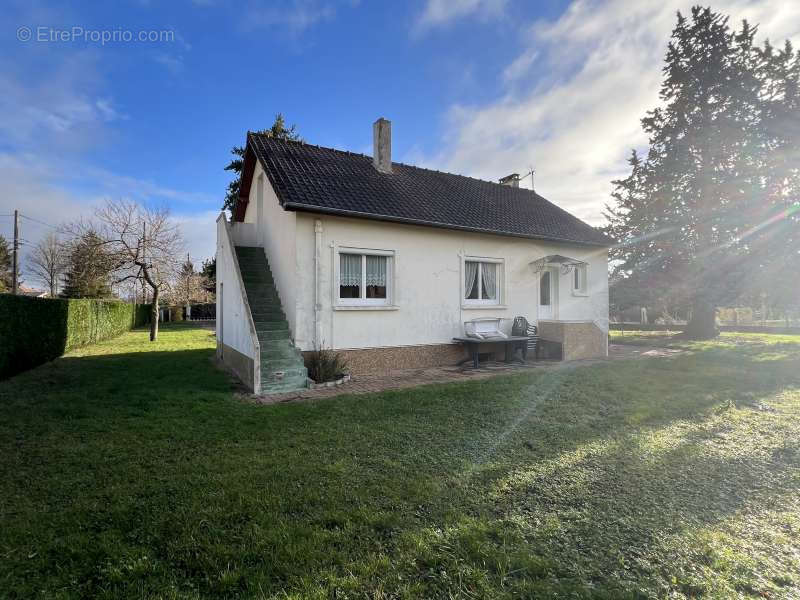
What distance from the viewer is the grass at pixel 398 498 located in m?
2.38

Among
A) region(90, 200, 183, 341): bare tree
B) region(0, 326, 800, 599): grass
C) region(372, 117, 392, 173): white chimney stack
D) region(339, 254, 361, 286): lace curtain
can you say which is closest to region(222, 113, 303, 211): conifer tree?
region(90, 200, 183, 341): bare tree

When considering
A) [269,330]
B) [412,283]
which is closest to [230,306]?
[269,330]

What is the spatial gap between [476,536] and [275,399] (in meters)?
5.11

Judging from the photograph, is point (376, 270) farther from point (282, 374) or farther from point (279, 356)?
point (282, 374)

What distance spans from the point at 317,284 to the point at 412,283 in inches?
105

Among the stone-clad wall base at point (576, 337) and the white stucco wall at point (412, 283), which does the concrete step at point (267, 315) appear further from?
the stone-clad wall base at point (576, 337)

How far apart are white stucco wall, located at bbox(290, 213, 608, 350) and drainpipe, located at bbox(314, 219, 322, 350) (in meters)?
0.09

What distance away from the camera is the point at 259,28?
9836 millimetres

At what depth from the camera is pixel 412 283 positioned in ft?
34.6

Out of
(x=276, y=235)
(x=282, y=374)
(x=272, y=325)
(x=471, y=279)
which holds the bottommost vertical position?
(x=282, y=374)

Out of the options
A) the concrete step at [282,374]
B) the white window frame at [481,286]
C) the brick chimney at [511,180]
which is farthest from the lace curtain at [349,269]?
the brick chimney at [511,180]

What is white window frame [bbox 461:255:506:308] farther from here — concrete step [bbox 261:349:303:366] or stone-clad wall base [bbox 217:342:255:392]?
stone-clad wall base [bbox 217:342:255:392]

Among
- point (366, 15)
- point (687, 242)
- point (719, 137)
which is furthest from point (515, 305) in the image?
point (719, 137)

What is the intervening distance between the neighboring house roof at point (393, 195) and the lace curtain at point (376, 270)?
1106mm
